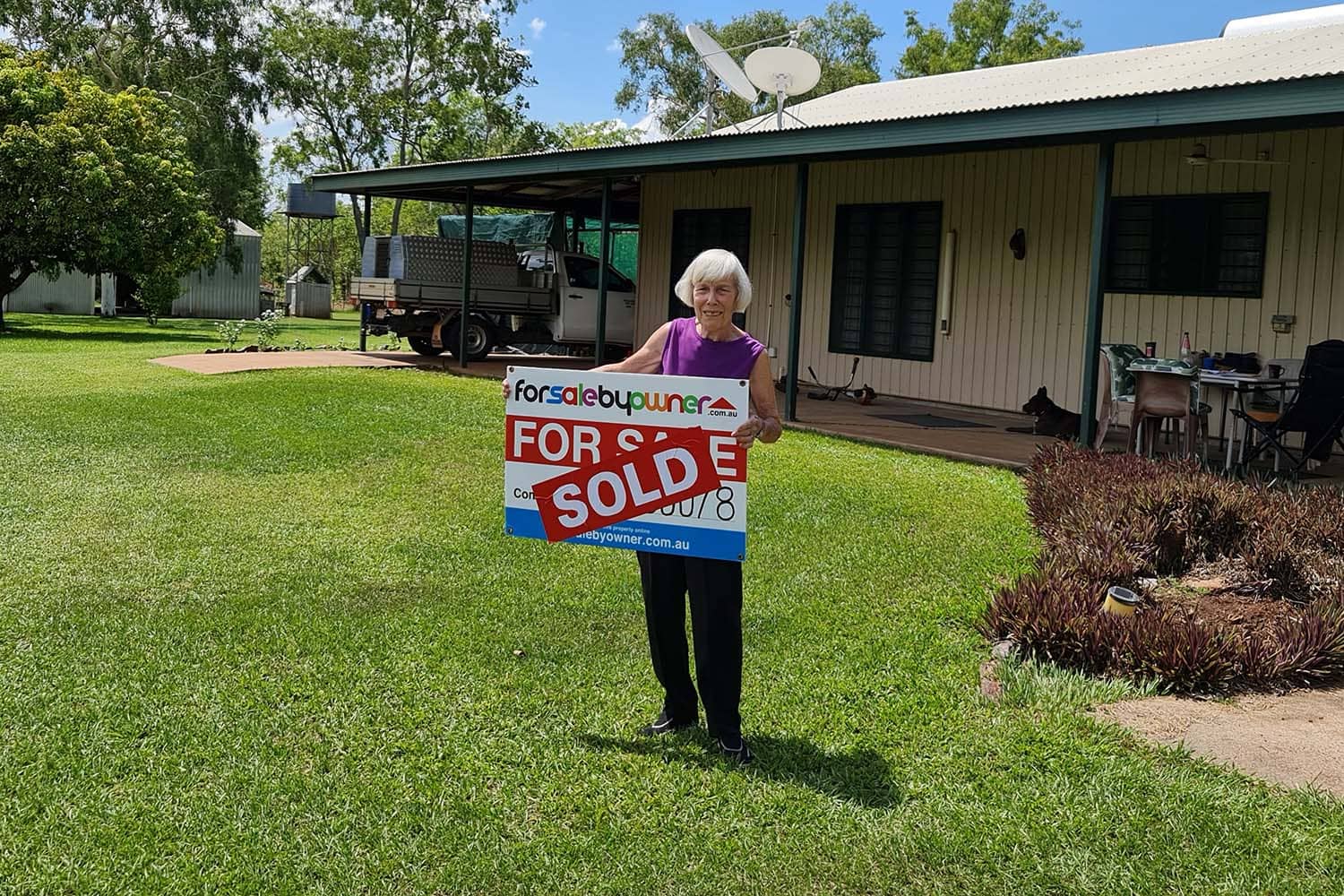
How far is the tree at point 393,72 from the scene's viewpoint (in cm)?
3778

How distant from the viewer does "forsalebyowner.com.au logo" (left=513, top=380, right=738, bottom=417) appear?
144 inches

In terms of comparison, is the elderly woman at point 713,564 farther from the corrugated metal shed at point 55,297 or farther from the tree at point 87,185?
the corrugated metal shed at point 55,297

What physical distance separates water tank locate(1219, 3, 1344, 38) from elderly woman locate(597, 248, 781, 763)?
11626 millimetres

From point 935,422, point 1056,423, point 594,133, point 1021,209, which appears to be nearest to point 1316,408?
point 1056,423

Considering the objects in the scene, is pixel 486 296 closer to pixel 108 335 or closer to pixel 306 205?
pixel 108 335

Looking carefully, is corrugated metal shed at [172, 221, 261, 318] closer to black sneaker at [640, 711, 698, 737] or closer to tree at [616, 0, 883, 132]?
tree at [616, 0, 883, 132]

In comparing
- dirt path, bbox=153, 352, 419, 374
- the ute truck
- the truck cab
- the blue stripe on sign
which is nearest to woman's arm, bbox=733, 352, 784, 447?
the blue stripe on sign

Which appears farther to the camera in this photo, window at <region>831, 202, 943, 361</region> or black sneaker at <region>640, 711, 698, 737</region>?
window at <region>831, 202, 943, 361</region>

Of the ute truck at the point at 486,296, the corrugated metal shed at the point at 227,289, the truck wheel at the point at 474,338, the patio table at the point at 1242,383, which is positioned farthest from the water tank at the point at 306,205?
the patio table at the point at 1242,383

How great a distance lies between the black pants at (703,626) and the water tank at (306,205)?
1424 inches

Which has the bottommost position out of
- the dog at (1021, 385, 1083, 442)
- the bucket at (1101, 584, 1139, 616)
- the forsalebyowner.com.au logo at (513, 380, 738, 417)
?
the bucket at (1101, 584, 1139, 616)

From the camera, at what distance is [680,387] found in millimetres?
3660

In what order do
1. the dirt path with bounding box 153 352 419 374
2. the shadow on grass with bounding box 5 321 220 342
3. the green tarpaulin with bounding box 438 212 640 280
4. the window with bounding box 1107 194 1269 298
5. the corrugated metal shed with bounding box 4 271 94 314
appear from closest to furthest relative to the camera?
the window with bounding box 1107 194 1269 298 < the dirt path with bounding box 153 352 419 374 < the green tarpaulin with bounding box 438 212 640 280 < the shadow on grass with bounding box 5 321 220 342 < the corrugated metal shed with bounding box 4 271 94 314

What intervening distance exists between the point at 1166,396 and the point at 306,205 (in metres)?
34.7
